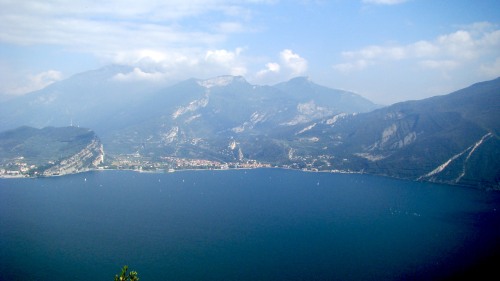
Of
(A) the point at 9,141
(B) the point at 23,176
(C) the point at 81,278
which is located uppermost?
(A) the point at 9,141

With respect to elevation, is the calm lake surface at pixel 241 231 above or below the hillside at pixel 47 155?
below

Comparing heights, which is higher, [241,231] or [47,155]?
[47,155]

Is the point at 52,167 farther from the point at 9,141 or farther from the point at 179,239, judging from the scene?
the point at 179,239

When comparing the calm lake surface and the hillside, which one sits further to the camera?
the hillside

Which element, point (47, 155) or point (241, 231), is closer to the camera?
point (241, 231)

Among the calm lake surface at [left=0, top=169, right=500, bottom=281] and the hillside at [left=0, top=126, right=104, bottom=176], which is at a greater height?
the hillside at [left=0, top=126, right=104, bottom=176]

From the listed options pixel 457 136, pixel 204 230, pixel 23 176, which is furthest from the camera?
pixel 457 136

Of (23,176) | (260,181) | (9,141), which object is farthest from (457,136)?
(9,141)

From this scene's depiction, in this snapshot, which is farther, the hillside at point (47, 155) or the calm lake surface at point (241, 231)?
the hillside at point (47, 155)
